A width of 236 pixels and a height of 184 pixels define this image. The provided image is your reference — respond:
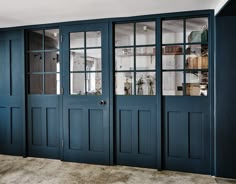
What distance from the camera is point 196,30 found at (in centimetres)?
333

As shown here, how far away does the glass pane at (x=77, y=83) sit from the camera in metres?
3.78

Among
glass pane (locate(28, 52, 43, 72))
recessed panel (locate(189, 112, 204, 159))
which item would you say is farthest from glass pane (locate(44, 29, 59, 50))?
recessed panel (locate(189, 112, 204, 159))

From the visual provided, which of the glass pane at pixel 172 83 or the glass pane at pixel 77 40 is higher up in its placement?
the glass pane at pixel 77 40

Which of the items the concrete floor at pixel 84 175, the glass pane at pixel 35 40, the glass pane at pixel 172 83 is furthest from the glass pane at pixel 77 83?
the glass pane at pixel 172 83

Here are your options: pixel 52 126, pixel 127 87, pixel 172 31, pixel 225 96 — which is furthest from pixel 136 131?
pixel 172 31

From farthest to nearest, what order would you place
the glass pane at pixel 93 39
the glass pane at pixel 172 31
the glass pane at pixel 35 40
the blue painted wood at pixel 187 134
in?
the glass pane at pixel 35 40
the glass pane at pixel 93 39
the glass pane at pixel 172 31
the blue painted wood at pixel 187 134

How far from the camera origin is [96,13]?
130 inches

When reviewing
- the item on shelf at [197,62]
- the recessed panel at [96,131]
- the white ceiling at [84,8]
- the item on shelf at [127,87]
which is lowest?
the recessed panel at [96,131]

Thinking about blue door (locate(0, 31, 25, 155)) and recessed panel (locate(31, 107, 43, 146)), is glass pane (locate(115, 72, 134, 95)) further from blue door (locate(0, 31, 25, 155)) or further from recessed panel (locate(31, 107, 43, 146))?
blue door (locate(0, 31, 25, 155))

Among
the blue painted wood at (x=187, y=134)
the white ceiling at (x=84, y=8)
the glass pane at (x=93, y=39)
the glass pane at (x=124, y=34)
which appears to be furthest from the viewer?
the glass pane at (x=93, y=39)

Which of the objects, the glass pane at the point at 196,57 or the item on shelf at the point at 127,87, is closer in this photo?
the glass pane at the point at 196,57

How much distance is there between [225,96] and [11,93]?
12.0ft

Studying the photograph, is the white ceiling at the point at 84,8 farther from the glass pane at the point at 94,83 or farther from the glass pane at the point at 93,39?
the glass pane at the point at 94,83

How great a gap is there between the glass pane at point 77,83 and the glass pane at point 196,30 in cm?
183
